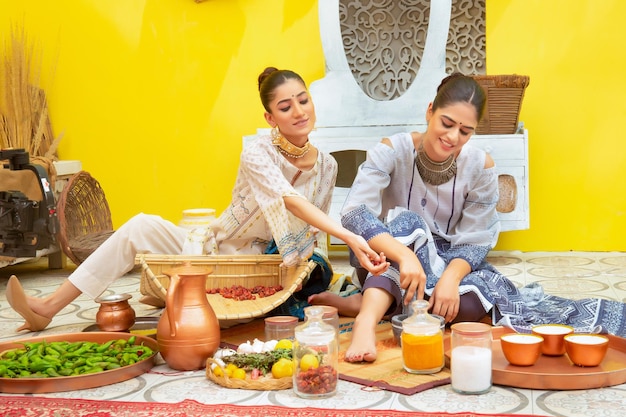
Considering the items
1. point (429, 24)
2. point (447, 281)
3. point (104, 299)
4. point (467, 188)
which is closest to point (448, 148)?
point (467, 188)

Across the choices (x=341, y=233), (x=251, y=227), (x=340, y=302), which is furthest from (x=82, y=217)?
(x=341, y=233)

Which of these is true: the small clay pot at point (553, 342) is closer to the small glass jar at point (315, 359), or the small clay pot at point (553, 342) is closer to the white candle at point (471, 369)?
the white candle at point (471, 369)

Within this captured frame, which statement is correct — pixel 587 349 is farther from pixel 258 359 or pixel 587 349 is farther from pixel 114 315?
pixel 114 315

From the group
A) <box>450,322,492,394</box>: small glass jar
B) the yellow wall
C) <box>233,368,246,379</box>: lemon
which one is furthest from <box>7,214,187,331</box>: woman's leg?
the yellow wall

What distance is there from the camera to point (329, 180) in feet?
9.37

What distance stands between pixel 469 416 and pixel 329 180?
1247 mm

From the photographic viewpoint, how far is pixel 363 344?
2236 millimetres

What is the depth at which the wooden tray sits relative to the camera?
1.97 meters

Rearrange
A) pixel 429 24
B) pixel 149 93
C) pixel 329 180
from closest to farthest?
pixel 329 180 < pixel 429 24 < pixel 149 93

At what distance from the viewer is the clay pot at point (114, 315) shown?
2.61 meters

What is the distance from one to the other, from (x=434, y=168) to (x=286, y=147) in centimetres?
51

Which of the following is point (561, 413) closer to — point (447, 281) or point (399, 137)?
point (447, 281)

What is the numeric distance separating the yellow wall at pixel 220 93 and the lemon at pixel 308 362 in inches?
104

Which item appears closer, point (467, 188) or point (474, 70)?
point (467, 188)
